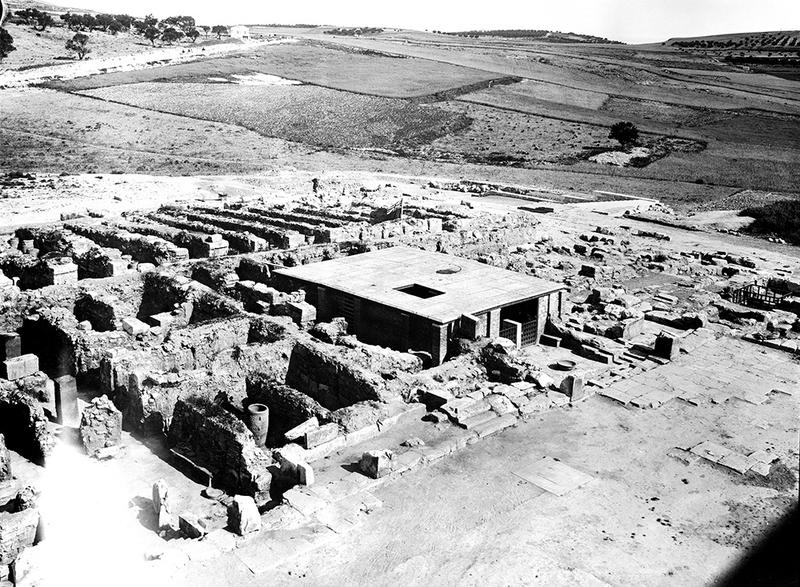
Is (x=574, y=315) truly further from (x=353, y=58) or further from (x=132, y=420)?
(x=353, y=58)

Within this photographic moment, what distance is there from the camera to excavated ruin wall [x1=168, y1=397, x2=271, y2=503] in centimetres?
1550

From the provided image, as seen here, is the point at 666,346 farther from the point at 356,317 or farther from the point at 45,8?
the point at 45,8

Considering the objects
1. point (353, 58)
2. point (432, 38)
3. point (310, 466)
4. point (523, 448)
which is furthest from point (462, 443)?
point (432, 38)

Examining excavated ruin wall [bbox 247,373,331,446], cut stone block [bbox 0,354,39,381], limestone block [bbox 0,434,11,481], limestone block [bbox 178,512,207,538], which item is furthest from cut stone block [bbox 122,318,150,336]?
limestone block [bbox 178,512,207,538]

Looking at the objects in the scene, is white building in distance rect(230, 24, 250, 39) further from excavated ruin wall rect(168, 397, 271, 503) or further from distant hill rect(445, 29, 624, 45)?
excavated ruin wall rect(168, 397, 271, 503)

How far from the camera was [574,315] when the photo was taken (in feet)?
90.8

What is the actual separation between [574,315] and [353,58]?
93652 mm

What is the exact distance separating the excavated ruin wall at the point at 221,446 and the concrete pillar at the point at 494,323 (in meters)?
9.79

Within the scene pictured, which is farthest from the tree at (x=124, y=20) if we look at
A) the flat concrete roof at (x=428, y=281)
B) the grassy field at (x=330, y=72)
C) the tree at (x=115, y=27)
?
the flat concrete roof at (x=428, y=281)

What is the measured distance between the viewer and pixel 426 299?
24281 millimetres

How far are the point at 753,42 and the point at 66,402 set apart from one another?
329 feet

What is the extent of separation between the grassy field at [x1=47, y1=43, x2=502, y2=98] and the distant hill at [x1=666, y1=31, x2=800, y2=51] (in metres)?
32.2

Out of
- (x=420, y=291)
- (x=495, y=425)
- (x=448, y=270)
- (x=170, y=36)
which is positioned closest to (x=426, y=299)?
(x=420, y=291)

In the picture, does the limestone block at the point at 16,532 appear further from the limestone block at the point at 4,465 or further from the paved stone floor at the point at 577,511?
the paved stone floor at the point at 577,511
